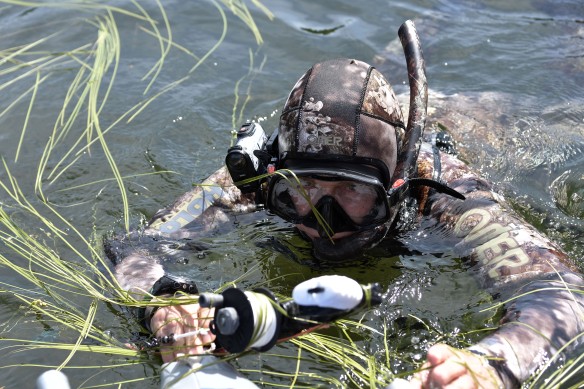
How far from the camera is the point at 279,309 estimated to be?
208 centimetres

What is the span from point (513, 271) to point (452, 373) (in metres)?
0.96

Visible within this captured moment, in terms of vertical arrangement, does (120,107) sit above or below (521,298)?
below

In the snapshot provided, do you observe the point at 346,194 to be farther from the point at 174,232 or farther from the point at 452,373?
the point at 452,373

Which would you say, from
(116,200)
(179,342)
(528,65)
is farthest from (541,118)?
(179,342)

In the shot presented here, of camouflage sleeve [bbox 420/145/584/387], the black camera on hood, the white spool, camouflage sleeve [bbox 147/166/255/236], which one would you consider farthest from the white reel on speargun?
camouflage sleeve [bbox 147/166/255/236]

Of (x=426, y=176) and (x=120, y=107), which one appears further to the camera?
(x=120, y=107)

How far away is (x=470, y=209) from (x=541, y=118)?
185cm

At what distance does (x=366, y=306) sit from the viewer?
2.03 m

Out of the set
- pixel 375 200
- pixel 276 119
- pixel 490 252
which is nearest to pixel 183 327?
pixel 375 200

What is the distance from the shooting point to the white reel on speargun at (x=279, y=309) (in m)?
1.96

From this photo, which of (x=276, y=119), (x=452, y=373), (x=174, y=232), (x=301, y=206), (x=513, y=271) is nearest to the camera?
(x=452, y=373)

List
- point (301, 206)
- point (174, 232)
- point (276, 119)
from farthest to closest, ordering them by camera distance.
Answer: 1. point (276, 119)
2. point (174, 232)
3. point (301, 206)

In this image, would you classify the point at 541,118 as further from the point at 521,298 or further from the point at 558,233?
the point at 521,298

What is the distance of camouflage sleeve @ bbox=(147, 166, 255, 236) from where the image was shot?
12.8 feet
